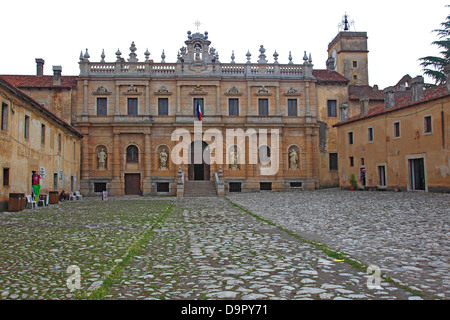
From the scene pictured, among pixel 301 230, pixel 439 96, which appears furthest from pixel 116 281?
pixel 439 96

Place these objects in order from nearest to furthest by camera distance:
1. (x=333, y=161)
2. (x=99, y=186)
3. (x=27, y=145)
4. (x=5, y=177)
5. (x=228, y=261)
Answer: (x=228, y=261), (x=5, y=177), (x=27, y=145), (x=99, y=186), (x=333, y=161)

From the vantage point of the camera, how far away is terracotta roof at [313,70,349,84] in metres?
39.2

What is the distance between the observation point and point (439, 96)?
77.6 ft

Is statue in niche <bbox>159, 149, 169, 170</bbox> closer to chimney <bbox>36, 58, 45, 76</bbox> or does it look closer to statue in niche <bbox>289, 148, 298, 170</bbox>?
statue in niche <bbox>289, 148, 298, 170</bbox>

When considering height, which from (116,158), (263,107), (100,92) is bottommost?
(116,158)

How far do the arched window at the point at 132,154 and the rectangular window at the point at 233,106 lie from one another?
9.97 metres

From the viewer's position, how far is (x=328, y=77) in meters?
40.2

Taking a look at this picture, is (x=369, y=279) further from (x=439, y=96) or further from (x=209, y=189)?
(x=209, y=189)

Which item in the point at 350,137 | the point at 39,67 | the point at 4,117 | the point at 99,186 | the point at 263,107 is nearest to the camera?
the point at 4,117

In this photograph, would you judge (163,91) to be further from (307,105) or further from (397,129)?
(397,129)

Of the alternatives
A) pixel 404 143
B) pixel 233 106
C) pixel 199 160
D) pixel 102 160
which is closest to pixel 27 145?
pixel 102 160

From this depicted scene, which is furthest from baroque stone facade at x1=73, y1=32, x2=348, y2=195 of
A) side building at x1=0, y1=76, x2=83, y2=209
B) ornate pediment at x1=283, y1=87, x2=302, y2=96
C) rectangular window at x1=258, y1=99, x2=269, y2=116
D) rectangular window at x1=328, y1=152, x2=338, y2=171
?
side building at x1=0, y1=76, x2=83, y2=209

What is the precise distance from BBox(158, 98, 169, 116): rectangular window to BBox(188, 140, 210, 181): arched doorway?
4.07 meters

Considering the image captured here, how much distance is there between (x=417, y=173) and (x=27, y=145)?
24.3 metres
